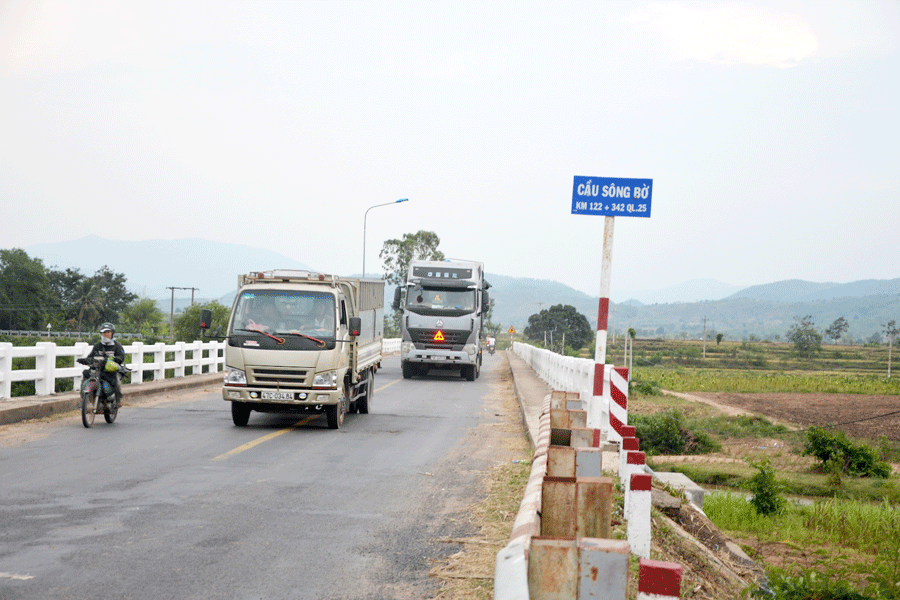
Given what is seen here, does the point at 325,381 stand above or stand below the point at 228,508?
above

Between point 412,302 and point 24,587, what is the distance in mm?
22312

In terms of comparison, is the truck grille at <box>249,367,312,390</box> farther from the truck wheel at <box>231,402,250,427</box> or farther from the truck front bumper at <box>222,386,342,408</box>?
the truck wheel at <box>231,402,250,427</box>

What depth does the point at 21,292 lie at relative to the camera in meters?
99.4

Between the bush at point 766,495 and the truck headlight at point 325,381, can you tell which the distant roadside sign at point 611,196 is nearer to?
the bush at point 766,495

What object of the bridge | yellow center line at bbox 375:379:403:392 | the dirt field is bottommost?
the dirt field

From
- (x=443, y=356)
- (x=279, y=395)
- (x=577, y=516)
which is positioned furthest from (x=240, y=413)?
(x=443, y=356)

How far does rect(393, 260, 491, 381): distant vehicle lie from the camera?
26.6 metres

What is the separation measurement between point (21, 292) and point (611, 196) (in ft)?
344

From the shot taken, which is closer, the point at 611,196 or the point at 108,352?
the point at 611,196

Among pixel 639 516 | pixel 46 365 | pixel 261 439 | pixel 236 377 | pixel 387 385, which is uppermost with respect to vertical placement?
pixel 236 377

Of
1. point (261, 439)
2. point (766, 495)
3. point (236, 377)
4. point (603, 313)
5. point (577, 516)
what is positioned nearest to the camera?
point (577, 516)

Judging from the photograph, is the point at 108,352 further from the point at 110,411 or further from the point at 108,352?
the point at 110,411

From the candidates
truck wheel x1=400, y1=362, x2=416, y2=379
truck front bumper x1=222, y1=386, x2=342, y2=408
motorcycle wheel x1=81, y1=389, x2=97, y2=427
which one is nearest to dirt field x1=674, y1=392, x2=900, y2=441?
truck wheel x1=400, y1=362, x2=416, y2=379

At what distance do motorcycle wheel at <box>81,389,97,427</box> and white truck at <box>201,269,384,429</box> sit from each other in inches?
74.0
